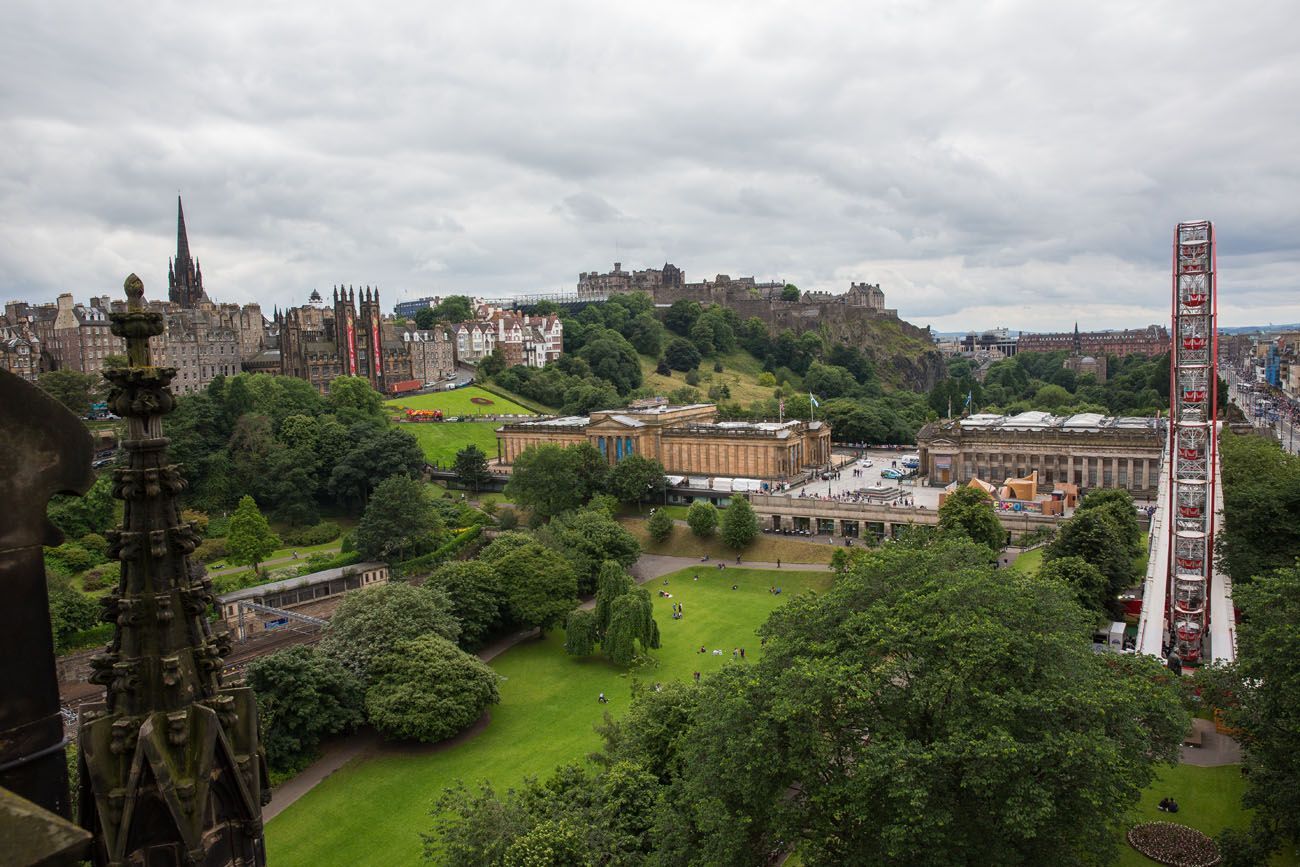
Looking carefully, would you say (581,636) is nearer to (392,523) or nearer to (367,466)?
(392,523)

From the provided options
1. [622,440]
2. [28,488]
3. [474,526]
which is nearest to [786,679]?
[28,488]

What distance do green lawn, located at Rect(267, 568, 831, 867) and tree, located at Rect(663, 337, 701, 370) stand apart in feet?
286

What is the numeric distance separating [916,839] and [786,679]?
3.83 metres

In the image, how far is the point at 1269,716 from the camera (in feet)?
66.5

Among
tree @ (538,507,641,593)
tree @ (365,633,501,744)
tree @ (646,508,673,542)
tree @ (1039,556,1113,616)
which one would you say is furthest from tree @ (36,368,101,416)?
tree @ (1039,556,1113,616)

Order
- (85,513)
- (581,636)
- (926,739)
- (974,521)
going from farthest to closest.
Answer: (85,513)
(974,521)
(581,636)
(926,739)

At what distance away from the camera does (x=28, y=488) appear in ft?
16.1

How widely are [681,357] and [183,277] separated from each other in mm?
71007

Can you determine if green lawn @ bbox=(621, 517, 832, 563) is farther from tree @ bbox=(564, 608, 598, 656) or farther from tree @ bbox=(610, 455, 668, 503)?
tree @ bbox=(564, 608, 598, 656)

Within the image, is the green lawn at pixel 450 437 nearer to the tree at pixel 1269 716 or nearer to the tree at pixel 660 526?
the tree at pixel 660 526

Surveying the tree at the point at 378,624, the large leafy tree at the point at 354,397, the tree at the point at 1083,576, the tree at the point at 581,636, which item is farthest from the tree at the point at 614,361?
the tree at the point at 1083,576

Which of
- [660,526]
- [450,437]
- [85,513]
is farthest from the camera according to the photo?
[450,437]

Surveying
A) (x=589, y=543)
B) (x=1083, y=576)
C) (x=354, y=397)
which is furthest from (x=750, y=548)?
(x=354, y=397)

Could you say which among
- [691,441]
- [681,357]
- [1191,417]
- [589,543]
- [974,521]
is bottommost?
[589,543]
